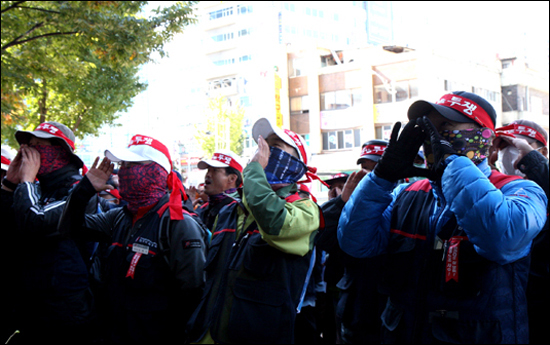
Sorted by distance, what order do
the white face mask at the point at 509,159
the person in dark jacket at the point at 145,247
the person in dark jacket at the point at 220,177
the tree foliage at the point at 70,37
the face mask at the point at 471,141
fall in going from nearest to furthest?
the face mask at the point at 471,141, the person in dark jacket at the point at 145,247, the white face mask at the point at 509,159, the person in dark jacket at the point at 220,177, the tree foliage at the point at 70,37

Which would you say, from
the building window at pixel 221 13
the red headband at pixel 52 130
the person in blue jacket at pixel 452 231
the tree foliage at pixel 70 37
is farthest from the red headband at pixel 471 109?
the building window at pixel 221 13

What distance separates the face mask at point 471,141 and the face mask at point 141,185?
230cm

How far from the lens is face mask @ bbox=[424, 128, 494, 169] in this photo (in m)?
2.39

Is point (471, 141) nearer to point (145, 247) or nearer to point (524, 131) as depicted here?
point (524, 131)

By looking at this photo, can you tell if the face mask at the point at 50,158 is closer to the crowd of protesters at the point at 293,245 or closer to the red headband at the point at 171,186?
the crowd of protesters at the point at 293,245

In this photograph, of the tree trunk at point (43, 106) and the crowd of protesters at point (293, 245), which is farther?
the tree trunk at point (43, 106)

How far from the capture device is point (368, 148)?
4.49 m

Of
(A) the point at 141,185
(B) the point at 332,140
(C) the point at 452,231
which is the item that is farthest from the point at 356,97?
(C) the point at 452,231

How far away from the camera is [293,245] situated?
9.26 ft

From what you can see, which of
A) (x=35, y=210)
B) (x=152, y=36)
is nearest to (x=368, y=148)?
(x=35, y=210)

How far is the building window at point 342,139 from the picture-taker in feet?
125

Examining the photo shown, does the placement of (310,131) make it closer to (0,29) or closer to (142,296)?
(0,29)

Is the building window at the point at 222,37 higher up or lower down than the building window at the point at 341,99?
higher up

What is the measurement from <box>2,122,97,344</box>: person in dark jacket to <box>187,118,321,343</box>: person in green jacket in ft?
4.59
